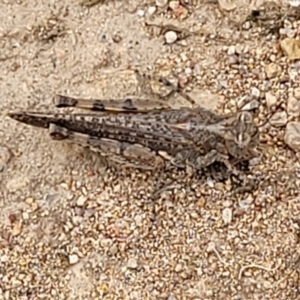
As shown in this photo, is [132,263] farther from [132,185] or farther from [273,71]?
[273,71]

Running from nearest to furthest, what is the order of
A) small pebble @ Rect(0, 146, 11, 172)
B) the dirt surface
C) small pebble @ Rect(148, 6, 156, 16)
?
the dirt surface → small pebble @ Rect(0, 146, 11, 172) → small pebble @ Rect(148, 6, 156, 16)

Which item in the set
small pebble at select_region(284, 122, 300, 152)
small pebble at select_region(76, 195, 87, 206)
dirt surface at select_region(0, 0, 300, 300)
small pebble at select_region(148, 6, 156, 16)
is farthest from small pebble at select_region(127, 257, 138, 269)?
small pebble at select_region(148, 6, 156, 16)

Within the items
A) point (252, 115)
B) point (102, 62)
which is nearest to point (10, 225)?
point (102, 62)

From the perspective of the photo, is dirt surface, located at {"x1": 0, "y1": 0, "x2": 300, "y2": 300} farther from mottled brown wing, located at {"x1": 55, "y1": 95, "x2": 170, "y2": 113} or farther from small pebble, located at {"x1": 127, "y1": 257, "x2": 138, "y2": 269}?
mottled brown wing, located at {"x1": 55, "y1": 95, "x2": 170, "y2": 113}

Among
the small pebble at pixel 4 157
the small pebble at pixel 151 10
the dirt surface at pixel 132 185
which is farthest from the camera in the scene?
the small pebble at pixel 151 10

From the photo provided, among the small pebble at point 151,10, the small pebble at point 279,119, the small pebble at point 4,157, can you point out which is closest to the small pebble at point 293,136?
the small pebble at point 279,119

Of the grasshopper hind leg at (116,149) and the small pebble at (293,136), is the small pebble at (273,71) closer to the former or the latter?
the small pebble at (293,136)

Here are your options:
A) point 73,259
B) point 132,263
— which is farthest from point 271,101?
point 73,259
